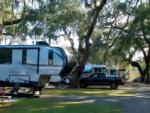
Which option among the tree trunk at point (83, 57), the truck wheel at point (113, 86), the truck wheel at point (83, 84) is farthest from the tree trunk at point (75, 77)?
the truck wheel at point (113, 86)

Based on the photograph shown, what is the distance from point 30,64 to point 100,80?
16561mm

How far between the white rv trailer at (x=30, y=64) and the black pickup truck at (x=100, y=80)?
50.3 ft

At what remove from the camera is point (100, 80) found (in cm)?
4878

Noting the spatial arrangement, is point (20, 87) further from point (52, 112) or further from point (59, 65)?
point (52, 112)

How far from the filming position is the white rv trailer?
33.0 metres

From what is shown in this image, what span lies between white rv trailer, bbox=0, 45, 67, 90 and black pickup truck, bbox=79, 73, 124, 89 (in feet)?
50.3

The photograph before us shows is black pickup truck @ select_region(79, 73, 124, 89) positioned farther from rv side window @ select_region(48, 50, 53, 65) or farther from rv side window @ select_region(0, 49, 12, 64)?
rv side window @ select_region(0, 49, 12, 64)

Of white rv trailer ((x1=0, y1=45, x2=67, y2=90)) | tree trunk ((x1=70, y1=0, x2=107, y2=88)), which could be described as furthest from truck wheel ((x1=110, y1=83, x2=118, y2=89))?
white rv trailer ((x1=0, y1=45, x2=67, y2=90))

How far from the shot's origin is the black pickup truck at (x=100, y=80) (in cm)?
4872

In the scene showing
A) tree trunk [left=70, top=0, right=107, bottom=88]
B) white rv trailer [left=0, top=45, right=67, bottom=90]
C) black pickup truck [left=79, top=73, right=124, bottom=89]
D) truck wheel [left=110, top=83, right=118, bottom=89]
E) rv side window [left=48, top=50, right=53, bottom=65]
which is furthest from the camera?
black pickup truck [left=79, top=73, right=124, bottom=89]

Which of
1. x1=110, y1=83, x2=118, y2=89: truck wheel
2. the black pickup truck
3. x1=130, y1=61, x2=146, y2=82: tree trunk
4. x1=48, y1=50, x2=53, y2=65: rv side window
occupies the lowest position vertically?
x1=110, y1=83, x2=118, y2=89: truck wheel

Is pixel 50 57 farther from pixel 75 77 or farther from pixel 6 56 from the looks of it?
pixel 75 77

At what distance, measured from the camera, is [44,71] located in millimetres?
33406

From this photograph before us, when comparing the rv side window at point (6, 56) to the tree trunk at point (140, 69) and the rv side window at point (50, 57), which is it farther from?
the tree trunk at point (140, 69)
